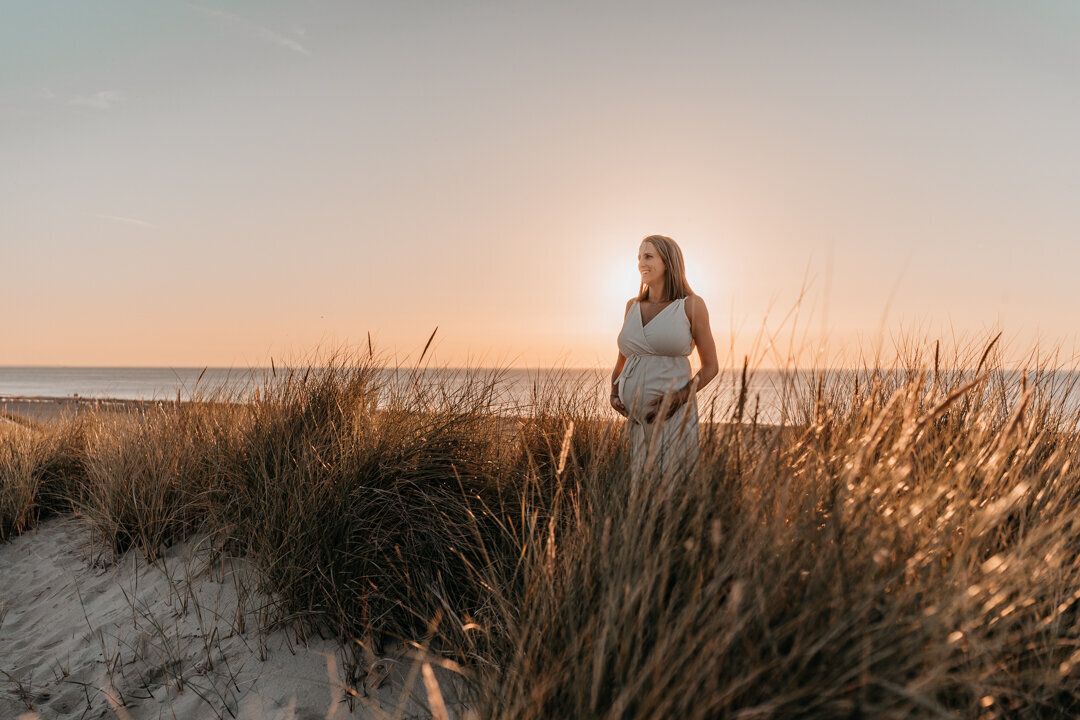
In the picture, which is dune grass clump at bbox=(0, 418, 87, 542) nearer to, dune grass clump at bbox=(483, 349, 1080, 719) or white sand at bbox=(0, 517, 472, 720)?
white sand at bbox=(0, 517, 472, 720)

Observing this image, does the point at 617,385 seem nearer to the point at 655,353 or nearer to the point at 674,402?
the point at 655,353

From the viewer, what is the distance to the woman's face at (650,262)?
4.08 metres

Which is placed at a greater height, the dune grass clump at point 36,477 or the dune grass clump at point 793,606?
the dune grass clump at point 793,606

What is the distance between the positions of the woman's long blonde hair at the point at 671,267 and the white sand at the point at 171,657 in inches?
105

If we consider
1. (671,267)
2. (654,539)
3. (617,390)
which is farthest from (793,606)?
(671,267)

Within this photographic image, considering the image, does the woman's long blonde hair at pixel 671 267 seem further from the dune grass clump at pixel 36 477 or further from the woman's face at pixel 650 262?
the dune grass clump at pixel 36 477

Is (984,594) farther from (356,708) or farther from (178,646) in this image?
(178,646)

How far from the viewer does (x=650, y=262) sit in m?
4.08

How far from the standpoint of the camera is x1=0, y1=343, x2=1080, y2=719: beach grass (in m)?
1.42

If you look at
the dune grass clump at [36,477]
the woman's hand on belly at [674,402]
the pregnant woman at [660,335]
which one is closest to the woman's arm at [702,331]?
the pregnant woman at [660,335]

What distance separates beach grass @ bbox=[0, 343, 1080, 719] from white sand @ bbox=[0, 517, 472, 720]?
0.15 metres

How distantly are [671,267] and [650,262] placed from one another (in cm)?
16

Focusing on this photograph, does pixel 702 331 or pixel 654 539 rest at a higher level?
pixel 702 331

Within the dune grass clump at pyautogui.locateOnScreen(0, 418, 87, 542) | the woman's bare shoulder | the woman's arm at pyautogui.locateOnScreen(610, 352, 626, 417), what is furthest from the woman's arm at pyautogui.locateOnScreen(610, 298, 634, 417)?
the dune grass clump at pyautogui.locateOnScreen(0, 418, 87, 542)
